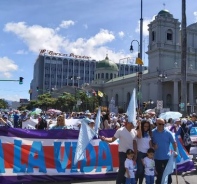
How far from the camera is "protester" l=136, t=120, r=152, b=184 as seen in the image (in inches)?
299

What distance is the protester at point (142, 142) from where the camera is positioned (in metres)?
7.60

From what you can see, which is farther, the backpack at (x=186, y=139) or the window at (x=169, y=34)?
the window at (x=169, y=34)

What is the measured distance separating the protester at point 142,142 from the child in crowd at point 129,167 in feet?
1.04

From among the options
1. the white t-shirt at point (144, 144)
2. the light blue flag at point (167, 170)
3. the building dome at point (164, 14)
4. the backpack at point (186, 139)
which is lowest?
the light blue flag at point (167, 170)

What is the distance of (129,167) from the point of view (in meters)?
7.30

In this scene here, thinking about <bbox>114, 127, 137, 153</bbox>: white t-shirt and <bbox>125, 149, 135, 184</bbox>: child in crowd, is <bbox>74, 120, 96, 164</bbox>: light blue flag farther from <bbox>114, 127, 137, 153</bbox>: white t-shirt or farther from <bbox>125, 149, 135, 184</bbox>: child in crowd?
<bbox>125, 149, 135, 184</bbox>: child in crowd

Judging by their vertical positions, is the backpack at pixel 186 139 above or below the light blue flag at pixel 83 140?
below

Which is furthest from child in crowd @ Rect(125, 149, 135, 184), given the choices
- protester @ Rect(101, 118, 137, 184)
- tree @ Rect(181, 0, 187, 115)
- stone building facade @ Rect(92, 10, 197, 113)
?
stone building facade @ Rect(92, 10, 197, 113)

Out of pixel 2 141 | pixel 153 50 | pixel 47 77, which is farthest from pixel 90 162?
pixel 47 77

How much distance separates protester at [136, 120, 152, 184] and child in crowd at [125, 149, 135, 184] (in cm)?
32

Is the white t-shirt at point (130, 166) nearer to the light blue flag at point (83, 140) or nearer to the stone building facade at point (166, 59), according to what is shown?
the light blue flag at point (83, 140)

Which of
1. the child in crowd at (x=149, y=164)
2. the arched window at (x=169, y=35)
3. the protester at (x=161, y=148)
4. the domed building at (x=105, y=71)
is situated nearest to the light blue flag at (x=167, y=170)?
the protester at (x=161, y=148)

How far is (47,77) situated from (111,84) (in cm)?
5562

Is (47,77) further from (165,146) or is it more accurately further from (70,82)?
(165,146)
